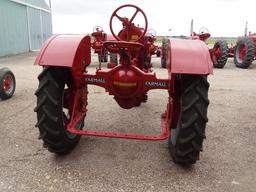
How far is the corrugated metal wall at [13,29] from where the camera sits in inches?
600

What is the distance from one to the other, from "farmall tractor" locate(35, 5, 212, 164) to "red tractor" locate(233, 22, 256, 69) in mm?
9039

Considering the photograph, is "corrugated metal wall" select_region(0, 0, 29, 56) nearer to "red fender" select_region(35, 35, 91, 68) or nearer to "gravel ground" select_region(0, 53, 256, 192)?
"gravel ground" select_region(0, 53, 256, 192)

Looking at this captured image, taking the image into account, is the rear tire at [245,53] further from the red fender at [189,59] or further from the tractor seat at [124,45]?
the tractor seat at [124,45]

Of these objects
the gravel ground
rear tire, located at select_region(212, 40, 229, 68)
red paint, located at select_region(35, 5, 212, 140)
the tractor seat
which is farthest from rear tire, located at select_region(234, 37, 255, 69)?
the tractor seat

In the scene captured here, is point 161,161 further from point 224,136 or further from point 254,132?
point 254,132

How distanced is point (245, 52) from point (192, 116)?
32.3ft

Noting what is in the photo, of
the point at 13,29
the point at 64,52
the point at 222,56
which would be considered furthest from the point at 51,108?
the point at 13,29

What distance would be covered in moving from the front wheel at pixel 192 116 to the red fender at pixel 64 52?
3.71 ft

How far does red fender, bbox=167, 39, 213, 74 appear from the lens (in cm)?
277

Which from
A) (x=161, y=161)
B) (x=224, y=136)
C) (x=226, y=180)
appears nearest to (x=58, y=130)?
(x=161, y=161)

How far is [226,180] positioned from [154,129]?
1.52m

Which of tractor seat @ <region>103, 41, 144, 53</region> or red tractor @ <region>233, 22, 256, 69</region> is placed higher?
tractor seat @ <region>103, 41, 144, 53</region>

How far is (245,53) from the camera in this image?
11.7 metres

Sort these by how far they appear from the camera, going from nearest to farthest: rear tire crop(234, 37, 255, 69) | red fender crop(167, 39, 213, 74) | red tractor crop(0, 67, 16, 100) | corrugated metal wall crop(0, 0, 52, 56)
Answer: red fender crop(167, 39, 213, 74), red tractor crop(0, 67, 16, 100), rear tire crop(234, 37, 255, 69), corrugated metal wall crop(0, 0, 52, 56)
